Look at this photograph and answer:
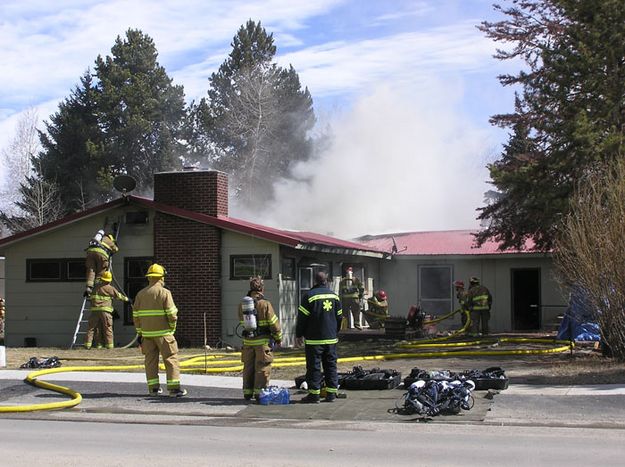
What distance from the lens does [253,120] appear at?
4969 centimetres

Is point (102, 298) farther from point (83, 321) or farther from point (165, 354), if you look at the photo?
point (165, 354)

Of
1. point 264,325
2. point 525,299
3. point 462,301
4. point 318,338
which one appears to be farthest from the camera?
point 525,299

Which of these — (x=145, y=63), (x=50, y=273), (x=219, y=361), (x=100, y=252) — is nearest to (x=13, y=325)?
(x=50, y=273)

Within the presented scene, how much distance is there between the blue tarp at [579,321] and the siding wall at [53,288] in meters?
9.77

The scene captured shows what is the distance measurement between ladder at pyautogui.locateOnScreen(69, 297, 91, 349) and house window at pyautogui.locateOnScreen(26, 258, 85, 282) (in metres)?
0.73

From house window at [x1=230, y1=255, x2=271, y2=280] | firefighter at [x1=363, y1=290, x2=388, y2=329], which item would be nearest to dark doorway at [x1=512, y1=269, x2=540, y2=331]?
firefighter at [x1=363, y1=290, x2=388, y2=329]

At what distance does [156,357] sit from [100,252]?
26.0 feet

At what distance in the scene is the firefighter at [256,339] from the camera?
11.7 metres

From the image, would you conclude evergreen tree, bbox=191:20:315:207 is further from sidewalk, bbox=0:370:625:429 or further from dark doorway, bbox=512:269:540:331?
sidewalk, bbox=0:370:625:429

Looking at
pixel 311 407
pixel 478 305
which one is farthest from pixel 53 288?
pixel 311 407

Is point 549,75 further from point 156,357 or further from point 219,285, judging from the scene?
point 156,357

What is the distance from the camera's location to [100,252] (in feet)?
64.6

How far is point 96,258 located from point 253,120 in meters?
30.8

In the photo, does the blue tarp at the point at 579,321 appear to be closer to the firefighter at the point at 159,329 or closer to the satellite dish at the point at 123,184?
the firefighter at the point at 159,329
